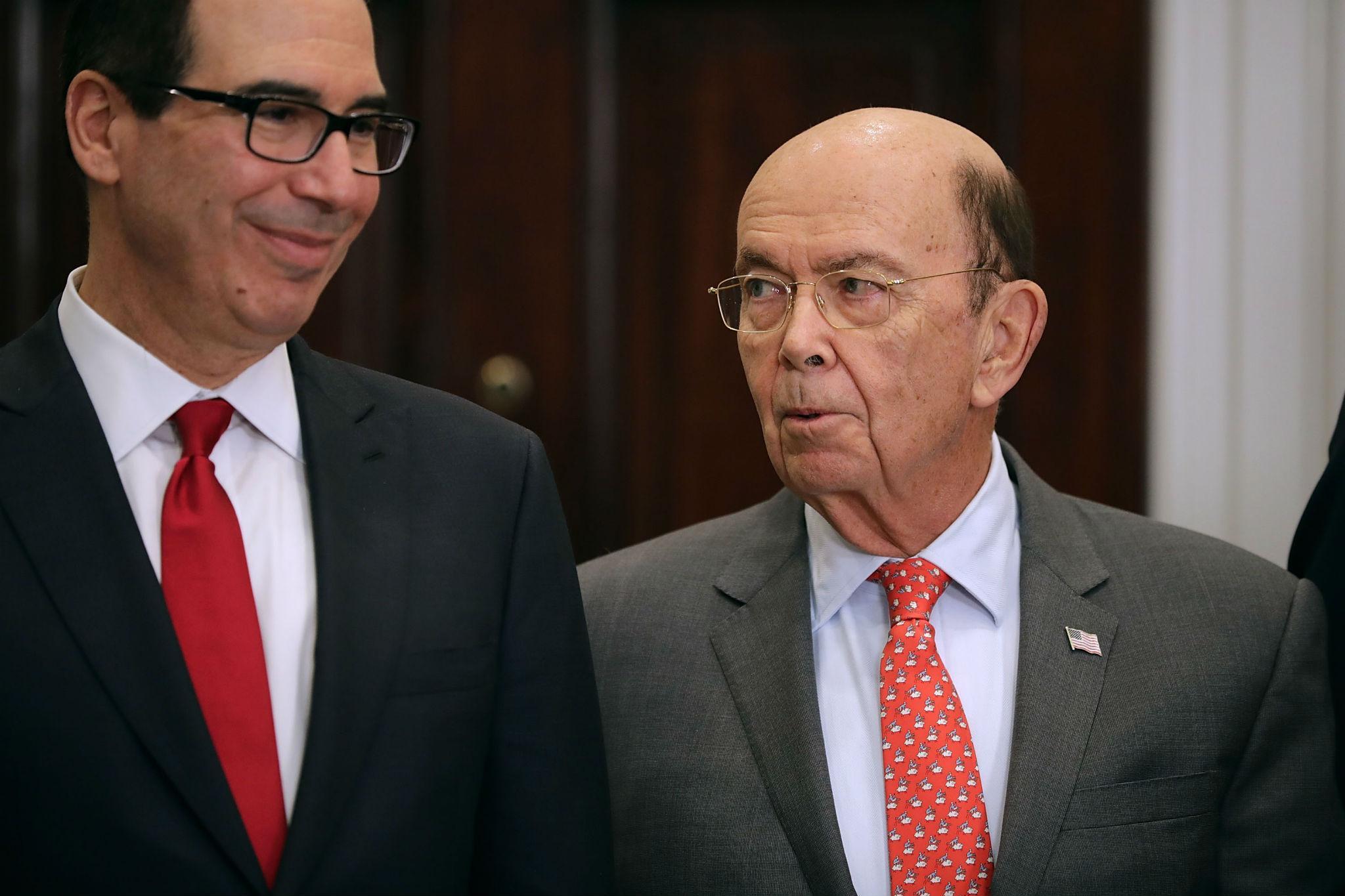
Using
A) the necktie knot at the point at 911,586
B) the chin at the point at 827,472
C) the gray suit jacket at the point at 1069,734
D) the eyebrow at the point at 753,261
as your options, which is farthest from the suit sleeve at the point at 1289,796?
the eyebrow at the point at 753,261

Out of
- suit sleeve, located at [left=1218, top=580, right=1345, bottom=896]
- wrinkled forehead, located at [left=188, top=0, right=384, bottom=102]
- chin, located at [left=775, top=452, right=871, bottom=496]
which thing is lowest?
suit sleeve, located at [left=1218, top=580, right=1345, bottom=896]

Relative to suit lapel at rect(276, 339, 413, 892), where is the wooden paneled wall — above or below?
above

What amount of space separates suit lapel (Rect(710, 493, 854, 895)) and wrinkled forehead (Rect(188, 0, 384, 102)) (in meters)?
0.82

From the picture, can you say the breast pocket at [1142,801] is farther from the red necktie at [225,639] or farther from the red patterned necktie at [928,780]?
the red necktie at [225,639]

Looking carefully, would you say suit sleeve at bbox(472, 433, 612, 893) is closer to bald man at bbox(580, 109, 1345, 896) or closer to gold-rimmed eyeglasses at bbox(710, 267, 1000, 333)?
bald man at bbox(580, 109, 1345, 896)

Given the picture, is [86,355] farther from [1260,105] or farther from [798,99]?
[1260,105]

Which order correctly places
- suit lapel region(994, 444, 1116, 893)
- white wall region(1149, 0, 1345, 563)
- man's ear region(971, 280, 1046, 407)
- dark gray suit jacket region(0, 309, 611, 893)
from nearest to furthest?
dark gray suit jacket region(0, 309, 611, 893) < suit lapel region(994, 444, 1116, 893) < man's ear region(971, 280, 1046, 407) < white wall region(1149, 0, 1345, 563)

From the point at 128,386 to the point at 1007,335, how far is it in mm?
1114

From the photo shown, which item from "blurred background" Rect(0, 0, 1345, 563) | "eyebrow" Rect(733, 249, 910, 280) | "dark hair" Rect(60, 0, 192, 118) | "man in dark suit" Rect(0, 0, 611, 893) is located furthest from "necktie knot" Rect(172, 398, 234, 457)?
"blurred background" Rect(0, 0, 1345, 563)

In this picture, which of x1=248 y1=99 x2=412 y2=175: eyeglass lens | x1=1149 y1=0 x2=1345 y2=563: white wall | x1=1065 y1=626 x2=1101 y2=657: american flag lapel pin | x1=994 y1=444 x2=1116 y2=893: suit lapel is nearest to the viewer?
x1=248 y1=99 x2=412 y2=175: eyeglass lens

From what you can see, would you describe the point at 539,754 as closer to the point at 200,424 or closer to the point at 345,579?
the point at 345,579

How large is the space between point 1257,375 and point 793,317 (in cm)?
140

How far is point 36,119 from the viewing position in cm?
300

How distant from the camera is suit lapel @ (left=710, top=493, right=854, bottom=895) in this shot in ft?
5.55
